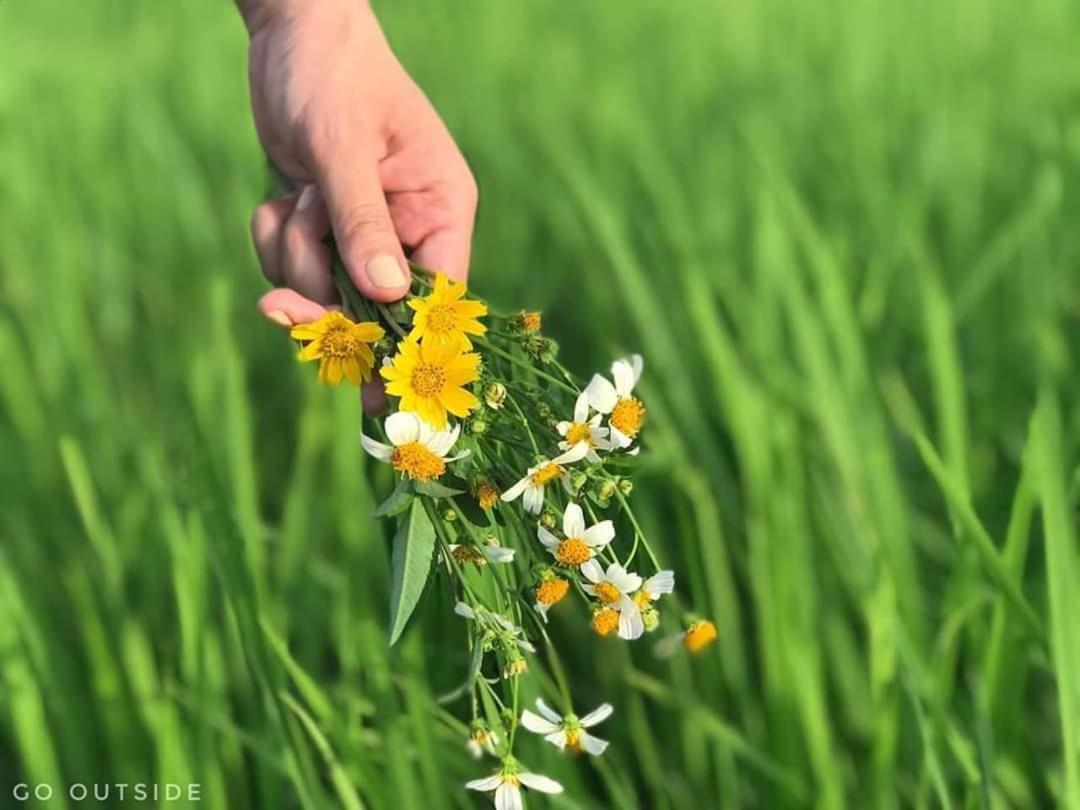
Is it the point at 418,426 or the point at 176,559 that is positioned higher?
the point at 418,426

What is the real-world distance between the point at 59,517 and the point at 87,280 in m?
0.54

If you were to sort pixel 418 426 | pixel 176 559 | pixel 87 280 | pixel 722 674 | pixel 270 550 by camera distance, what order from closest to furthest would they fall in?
pixel 418 426
pixel 176 559
pixel 722 674
pixel 270 550
pixel 87 280

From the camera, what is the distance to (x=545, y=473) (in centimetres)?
51

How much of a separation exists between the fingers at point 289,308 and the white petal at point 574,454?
0.19 metres

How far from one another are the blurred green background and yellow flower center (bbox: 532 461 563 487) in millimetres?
218

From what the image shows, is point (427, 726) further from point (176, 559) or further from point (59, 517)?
point (59, 517)

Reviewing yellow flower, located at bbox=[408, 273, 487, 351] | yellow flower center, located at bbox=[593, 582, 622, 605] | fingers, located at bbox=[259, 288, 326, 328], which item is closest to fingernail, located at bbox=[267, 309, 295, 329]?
fingers, located at bbox=[259, 288, 326, 328]

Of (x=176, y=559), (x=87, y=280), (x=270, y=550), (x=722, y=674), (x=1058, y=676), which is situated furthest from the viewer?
(x=87, y=280)

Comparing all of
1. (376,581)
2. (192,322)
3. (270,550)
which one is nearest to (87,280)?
(192,322)

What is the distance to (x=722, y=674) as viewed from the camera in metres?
0.94

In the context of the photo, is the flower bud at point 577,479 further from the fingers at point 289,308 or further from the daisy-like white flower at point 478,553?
the fingers at point 289,308

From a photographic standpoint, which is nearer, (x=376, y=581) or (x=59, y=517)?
(x=376, y=581)

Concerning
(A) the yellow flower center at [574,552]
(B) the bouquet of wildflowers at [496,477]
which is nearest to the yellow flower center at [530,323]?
(B) the bouquet of wildflowers at [496,477]

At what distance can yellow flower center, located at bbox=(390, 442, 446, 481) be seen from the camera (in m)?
0.50
